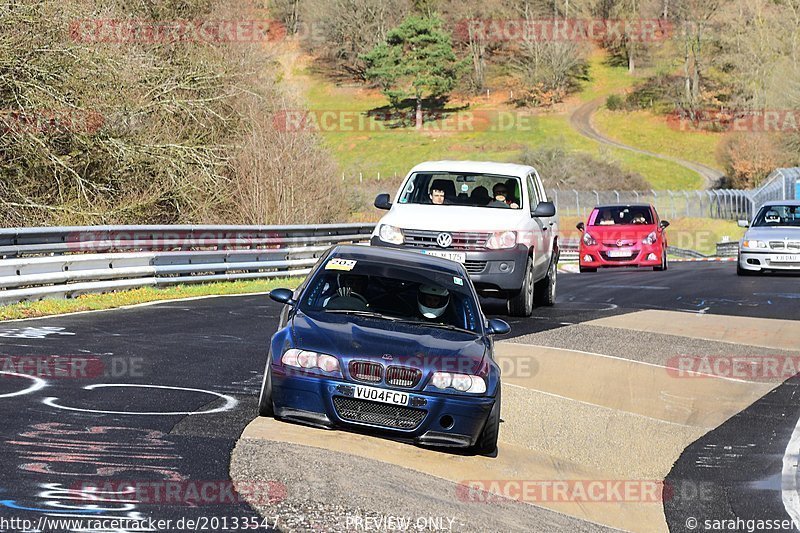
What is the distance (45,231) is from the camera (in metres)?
17.4

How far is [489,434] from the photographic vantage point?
8.45m

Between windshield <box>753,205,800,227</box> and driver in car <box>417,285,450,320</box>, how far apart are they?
1918 centimetres

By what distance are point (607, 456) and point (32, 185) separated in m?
19.9

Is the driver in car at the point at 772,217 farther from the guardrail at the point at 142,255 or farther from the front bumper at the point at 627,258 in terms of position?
the guardrail at the point at 142,255

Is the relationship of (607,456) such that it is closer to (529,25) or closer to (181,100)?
(181,100)

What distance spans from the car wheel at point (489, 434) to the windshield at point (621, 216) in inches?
827

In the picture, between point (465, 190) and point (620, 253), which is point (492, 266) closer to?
point (465, 190)

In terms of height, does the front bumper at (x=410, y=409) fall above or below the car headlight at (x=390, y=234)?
above

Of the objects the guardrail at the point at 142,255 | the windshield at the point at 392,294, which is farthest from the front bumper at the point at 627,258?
the windshield at the point at 392,294

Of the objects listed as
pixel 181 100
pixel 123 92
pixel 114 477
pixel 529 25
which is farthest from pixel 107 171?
pixel 529 25

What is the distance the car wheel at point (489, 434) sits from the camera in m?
8.41

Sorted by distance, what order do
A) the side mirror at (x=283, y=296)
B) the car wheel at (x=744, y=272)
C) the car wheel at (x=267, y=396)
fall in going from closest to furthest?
the car wheel at (x=267, y=396) < the side mirror at (x=283, y=296) < the car wheel at (x=744, y=272)

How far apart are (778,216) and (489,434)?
20693 millimetres

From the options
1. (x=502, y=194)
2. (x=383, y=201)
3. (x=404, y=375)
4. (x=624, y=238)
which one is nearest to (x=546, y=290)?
(x=502, y=194)
